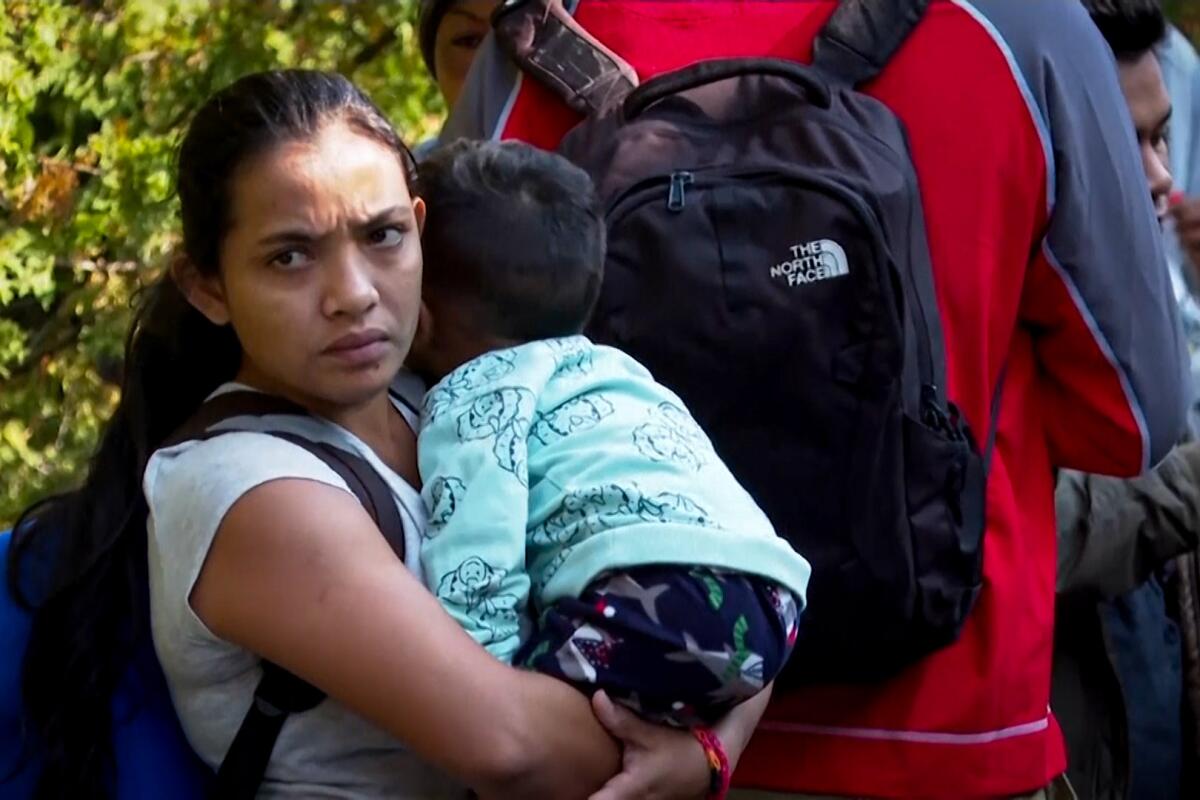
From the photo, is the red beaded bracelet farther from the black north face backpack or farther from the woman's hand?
the black north face backpack

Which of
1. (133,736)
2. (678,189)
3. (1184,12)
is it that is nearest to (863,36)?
(678,189)

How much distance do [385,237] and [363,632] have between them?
349 millimetres

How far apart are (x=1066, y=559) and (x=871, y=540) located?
2.74ft

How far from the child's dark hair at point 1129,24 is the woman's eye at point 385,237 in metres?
1.30

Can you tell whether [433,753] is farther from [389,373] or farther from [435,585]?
[389,373]

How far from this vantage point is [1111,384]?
1.86 meters

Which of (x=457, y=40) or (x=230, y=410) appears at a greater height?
(x=230, y=410)

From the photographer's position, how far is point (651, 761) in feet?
4.64

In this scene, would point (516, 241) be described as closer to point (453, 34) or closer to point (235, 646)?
point (235, 646)

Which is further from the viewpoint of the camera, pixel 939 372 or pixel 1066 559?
pixel 1066 559

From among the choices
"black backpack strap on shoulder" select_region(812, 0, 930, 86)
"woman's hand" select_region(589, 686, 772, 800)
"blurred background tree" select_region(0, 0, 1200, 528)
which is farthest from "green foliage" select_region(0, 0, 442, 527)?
"woman's hand" select_region(589, 686, 772, 800)

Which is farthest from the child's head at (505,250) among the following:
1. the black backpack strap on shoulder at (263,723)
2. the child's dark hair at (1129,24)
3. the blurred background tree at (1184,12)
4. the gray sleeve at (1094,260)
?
the blurred background tree at (1184,12)

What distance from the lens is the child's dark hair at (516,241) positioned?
4.99 feet

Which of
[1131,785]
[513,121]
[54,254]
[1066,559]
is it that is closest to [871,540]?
[513,121]
